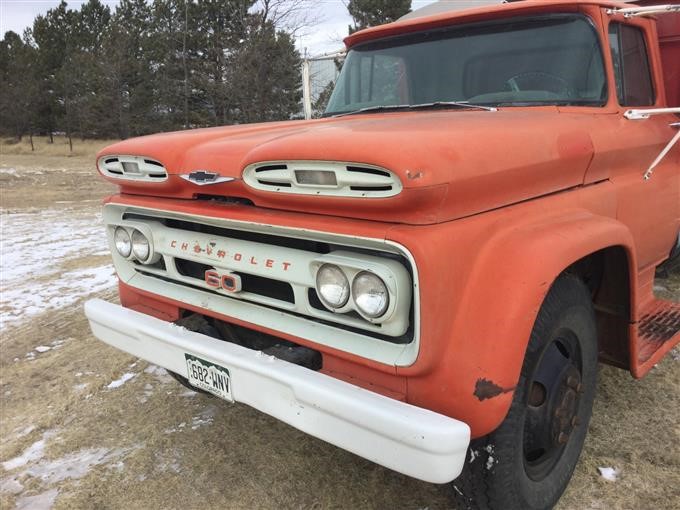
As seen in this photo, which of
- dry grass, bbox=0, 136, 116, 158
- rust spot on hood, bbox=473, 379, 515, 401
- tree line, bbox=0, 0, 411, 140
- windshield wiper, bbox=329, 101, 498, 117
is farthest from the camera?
dry grass, bbox=0, 136, 116, 158

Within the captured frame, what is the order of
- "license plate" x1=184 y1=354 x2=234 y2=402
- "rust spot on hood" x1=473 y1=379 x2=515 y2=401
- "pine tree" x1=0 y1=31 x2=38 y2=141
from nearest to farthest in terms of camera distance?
1. "rust spot on hood" x1=473 y1=379 x2=515 y2=401
2. "license plate" x1=184 y1=354 x2=234 y2=402
3. "pine tree" x1=0 y1=31 x2=38 y2=141

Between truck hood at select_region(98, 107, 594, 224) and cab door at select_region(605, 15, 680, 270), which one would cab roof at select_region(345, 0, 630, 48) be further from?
truck hood at select_region(98, 107, 594, 224)

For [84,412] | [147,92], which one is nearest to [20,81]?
[147,92]

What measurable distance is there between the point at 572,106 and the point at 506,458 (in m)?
1.67

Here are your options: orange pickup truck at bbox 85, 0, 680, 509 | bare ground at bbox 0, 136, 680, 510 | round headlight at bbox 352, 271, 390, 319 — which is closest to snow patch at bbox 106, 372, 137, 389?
bare ground at bbox 0, 136, 680, 510

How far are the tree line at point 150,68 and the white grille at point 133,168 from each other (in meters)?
19.7

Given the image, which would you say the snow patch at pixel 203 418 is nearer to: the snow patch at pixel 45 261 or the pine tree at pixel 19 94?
the snow patch at pixel 45 261

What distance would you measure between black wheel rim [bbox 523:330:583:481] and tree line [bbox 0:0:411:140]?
20.6 m

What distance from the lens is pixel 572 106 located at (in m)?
2.74

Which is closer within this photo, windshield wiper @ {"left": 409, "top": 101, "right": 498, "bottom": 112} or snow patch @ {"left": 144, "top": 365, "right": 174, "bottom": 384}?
windshield wiper @ {"left": 409, "top": 101, "right": 498, "bottom": 112}

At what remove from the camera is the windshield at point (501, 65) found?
9.21 feet

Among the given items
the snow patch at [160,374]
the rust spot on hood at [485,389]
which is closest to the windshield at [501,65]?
the rust spot on hood at [485,389]

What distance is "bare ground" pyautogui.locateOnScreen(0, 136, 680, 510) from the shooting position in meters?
2.57

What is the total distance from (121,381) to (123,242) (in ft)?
4.56
